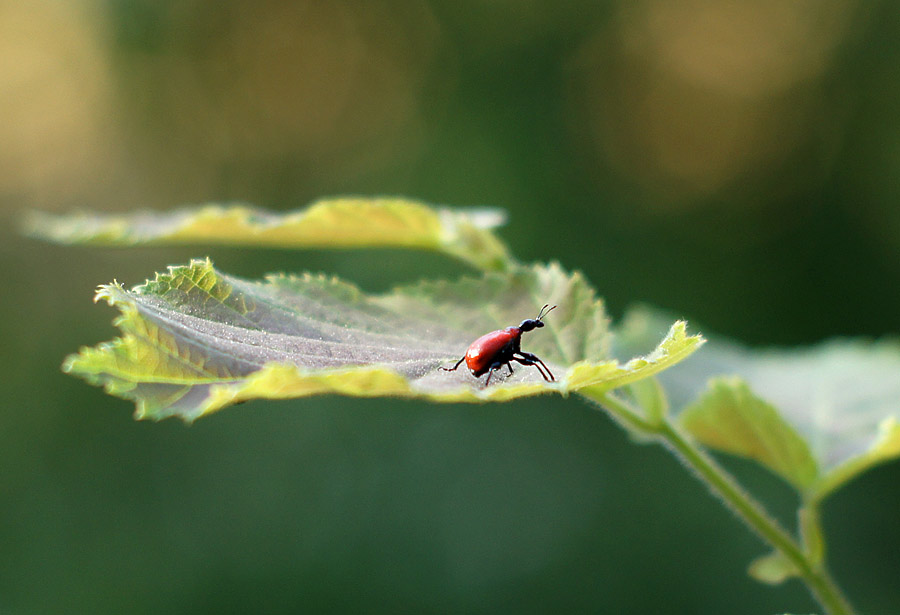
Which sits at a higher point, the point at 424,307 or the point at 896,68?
the point at 896,68

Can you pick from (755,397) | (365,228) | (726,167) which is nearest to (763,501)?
(726,167)

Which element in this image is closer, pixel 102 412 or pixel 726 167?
pixel 102 412

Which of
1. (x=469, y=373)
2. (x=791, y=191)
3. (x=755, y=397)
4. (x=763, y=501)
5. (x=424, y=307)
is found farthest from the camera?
(x=791, y=191)

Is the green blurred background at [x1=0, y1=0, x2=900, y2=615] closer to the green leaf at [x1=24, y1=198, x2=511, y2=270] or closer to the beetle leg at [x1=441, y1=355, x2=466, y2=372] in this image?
the green leaf at [x1=24, y1=198, x2=511, y2=270]

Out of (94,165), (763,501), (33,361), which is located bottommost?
(763,501)

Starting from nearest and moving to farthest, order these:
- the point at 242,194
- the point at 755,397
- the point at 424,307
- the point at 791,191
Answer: the point at 424,307
the point at 755,397
the point at 791,191
the point at 242,194

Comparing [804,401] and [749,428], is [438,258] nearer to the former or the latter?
[804,401]

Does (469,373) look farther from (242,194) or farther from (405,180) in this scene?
(242,194)

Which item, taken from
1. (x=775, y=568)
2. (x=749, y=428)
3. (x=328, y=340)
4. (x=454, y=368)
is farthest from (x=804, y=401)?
(x=328, y=340)
